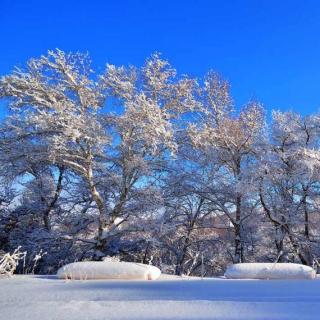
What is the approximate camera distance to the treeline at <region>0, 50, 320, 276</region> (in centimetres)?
1574

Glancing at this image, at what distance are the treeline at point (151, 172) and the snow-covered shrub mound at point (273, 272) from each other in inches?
345

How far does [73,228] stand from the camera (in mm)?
17750

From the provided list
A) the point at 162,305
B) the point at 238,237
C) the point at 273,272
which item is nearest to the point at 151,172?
the point at 238,237

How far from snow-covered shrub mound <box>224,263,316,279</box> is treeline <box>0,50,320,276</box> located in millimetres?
8768

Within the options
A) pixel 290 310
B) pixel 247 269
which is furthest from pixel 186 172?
pixel 290 310

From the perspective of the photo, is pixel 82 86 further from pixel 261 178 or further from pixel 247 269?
pixel 247 269

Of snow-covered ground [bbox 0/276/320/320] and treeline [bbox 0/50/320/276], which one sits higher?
treeline [bbox 0/50/320/276]

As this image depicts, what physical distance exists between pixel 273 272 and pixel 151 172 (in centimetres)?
1048

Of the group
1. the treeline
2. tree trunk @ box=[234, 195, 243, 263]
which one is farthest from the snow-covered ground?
tree trunk @ box=[234, 195, 243, 263]

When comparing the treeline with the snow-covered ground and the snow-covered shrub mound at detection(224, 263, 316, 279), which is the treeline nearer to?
the snow-covered shrub mound at detection(224, 263, 316, 279)

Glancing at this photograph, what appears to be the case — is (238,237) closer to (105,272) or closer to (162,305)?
(105,272)

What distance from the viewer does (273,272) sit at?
6559 millimetres

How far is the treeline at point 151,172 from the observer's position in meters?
15.7

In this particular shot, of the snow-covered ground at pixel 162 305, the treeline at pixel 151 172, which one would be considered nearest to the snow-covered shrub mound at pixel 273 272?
the snow-covered ground at pixel 162 305
